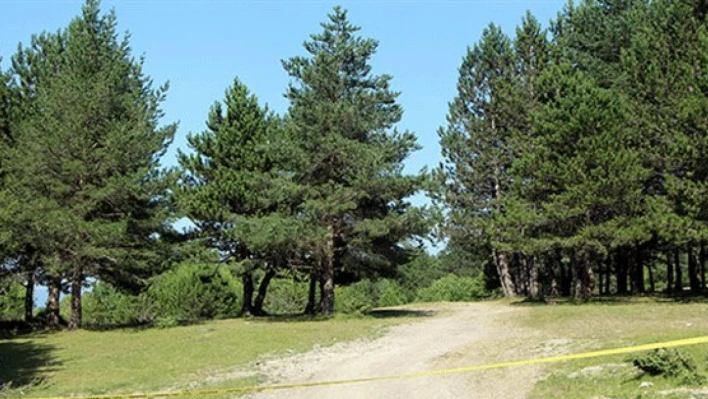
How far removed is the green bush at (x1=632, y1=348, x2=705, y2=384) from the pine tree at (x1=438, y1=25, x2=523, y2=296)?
2786 cm

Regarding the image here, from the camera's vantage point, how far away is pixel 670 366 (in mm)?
10438

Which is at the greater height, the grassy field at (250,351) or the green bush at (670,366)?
the green bush at (670,366)

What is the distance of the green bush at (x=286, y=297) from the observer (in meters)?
56.0

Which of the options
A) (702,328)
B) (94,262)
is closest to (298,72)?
(94,262)

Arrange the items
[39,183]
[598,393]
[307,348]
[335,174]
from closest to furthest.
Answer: [598,393], [307,348], [39,183], [335,174]

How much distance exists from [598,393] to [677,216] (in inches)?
643

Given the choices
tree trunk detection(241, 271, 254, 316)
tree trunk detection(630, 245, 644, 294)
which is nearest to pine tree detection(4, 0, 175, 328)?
tree trunk detection(241, 271, 254, 316)

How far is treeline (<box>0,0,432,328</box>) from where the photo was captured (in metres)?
26.1

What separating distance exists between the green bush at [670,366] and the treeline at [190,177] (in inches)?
667

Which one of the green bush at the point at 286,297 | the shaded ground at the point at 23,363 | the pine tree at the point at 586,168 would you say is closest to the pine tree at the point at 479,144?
the pine tree at the point at 586,168

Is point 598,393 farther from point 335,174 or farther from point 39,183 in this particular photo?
point 39,183

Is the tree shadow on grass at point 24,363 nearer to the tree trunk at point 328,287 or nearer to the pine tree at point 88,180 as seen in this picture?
the pine tree at point 88,180

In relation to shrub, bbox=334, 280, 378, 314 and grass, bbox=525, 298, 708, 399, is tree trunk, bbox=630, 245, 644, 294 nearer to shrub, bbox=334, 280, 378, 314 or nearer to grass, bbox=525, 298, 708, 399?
grass, bbox=525, 298, 708, 399

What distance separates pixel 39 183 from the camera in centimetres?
2605
